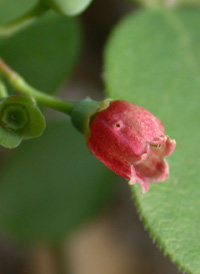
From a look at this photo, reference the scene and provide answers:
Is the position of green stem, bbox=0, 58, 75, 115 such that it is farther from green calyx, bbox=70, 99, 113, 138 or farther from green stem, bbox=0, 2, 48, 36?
green stem, bbox=0, 2, 48, 36

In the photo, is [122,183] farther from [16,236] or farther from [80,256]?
[16,236]

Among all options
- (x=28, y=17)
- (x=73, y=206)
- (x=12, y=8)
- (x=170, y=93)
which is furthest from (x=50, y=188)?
(x=28, y=17)

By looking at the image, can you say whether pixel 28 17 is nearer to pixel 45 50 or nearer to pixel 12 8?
pixel 12 8

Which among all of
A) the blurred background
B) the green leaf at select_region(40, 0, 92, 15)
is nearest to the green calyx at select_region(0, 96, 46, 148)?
the green leaf at select_region(40, 0, 92, 15)

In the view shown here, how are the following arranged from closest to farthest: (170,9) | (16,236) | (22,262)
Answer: (170,9) < (16,236) < (22,262)

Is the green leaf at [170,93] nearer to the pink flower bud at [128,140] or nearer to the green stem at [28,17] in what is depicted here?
the pink flower bud at [128,140]

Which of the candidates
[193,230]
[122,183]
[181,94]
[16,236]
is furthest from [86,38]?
[193,230]
